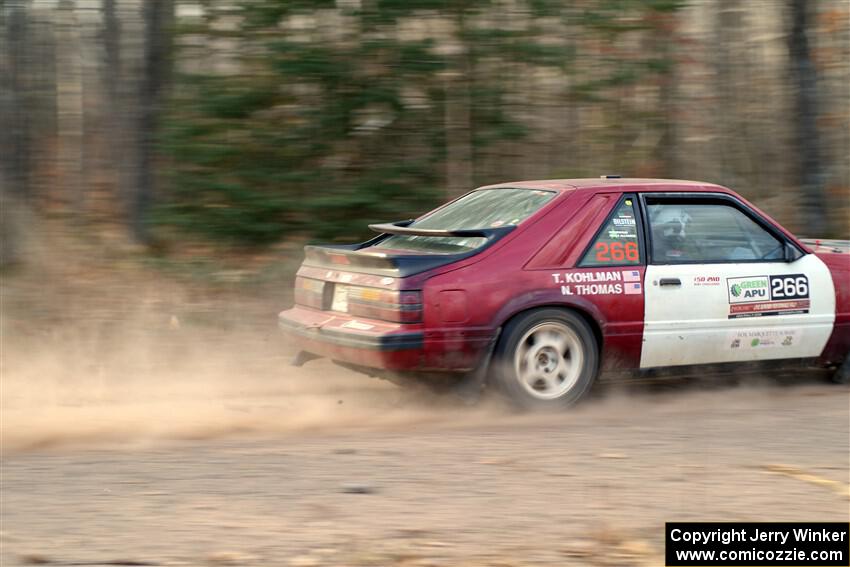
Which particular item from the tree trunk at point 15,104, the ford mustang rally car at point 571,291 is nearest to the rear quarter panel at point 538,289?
the ford mustang rally car at point 571,291

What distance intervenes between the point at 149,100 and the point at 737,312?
22.3 ft

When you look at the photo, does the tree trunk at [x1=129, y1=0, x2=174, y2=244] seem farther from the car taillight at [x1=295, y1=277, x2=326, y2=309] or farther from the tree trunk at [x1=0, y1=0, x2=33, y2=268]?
the car taillight at [x1=295, y1=277, x2=326, y2=309]

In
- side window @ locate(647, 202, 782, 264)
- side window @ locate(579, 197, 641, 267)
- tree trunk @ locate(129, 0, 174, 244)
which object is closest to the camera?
side window @ locate(579, 197, 641, 267)

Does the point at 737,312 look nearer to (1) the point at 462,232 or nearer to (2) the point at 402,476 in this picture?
(1) the point at 462,232

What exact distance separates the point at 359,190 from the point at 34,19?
13.7 feet

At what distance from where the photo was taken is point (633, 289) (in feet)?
22.2

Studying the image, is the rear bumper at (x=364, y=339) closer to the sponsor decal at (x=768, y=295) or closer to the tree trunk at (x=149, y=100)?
the sponsor decal at (x=768, y=295)

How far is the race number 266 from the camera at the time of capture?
23.4 feet

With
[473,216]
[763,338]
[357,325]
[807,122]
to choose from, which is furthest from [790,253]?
[807,122]

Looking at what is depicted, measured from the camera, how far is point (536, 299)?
648 centimetres

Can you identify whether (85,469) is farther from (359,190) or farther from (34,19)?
(34,19)

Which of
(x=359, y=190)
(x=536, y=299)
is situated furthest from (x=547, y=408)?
(x=359, y=190)

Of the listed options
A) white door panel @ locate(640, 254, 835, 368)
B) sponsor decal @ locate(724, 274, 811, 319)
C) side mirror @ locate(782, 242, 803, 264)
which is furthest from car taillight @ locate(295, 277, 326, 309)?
side mirror @ locate(782, 242, 803, 264)

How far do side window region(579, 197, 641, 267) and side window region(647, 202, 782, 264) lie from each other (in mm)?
141
